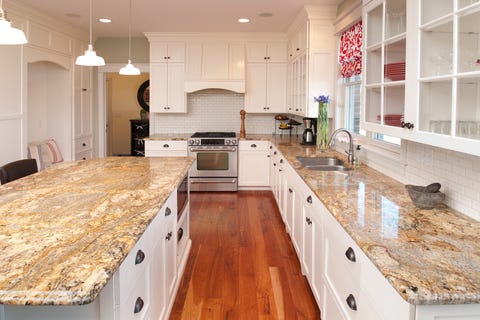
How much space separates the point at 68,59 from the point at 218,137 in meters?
2.43

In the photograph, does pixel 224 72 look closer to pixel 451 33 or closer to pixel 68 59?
pixel 68 59

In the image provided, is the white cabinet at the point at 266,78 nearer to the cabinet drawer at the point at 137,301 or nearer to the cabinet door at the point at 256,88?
the cabinet door at the point at 256,88

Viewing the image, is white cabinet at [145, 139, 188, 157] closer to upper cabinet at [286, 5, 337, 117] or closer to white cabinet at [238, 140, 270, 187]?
white cabinet at [238, 140, 270, 187]

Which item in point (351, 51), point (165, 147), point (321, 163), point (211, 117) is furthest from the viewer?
point (211, 117)

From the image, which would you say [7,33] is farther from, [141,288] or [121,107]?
[121,107]

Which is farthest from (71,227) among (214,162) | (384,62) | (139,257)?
(214,162)

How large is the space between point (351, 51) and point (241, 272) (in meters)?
2.38

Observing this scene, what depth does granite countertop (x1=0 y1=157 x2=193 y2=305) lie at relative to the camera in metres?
1.14

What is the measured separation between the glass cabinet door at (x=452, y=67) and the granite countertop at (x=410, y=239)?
0.40 metres

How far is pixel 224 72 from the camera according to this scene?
6523mm

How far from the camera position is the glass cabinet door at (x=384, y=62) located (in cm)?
230

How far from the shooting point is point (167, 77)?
6.58 meters

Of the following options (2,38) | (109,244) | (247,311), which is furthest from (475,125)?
(2,38)

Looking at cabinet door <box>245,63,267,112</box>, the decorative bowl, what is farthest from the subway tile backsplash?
the decorative bowl
